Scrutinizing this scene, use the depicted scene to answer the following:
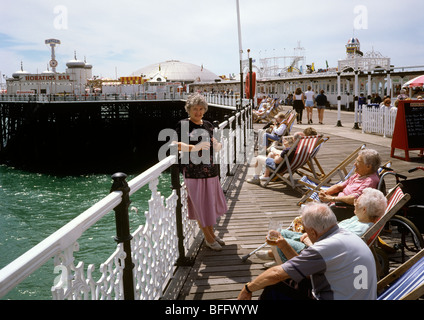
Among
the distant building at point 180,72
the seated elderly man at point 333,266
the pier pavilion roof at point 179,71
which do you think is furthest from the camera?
the pier pavilion roof at point 179,71

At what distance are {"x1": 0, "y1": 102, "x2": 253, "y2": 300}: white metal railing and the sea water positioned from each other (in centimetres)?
327

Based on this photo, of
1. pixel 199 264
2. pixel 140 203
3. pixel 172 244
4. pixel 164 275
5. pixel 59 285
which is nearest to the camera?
pixel 59 285

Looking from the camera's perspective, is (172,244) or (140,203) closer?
(172,244)

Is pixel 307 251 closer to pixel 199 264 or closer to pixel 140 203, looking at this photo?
pixel 199 264

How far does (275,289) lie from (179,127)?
6.20 feet

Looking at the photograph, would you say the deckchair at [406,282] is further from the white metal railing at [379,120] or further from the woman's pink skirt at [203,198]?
the white metal railing at [379,120]

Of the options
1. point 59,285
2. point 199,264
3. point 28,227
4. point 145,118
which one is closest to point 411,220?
point 199,264

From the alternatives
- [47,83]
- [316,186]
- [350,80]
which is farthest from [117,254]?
[47,83]

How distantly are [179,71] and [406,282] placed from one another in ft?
409

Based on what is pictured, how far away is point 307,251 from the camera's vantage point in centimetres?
224

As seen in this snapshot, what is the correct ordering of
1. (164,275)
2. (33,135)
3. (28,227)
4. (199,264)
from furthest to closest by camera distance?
(33,135), (28,227), (199,264), (164,275)

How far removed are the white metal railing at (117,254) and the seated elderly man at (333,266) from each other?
3.11 feet

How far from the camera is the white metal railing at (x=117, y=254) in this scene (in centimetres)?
157

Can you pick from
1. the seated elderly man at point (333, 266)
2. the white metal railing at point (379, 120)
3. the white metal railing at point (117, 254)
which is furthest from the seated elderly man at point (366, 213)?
the white metal railing at point (379, 120)
